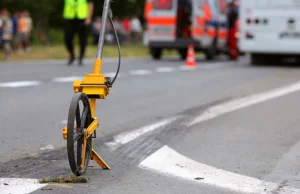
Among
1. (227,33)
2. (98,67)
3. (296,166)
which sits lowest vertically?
(227,33)

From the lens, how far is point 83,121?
224 inches

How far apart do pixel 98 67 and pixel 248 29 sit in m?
17.7

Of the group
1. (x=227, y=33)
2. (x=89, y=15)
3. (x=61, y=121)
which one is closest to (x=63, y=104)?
(x=61, y=121)

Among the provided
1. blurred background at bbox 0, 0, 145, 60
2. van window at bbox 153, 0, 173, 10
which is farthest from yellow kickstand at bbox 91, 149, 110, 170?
blurred background at bbox 0, 0, 145, 60

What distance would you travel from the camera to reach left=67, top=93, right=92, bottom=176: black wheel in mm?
5305

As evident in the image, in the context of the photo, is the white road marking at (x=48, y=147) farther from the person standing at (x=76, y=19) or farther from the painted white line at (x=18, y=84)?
the person standing at (x=76, y=19)

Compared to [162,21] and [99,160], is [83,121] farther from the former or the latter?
[162,21]

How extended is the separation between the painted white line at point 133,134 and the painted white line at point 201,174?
2.13 feet

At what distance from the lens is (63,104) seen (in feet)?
35.6

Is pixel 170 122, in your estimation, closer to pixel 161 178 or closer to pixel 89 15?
pixel 161 178

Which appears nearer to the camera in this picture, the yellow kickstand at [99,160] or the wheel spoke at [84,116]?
the wheel spoke at [84,116]

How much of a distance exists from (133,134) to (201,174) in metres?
2.20

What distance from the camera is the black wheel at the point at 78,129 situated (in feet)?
17.4

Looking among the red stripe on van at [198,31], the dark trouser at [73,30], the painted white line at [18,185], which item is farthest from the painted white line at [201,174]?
the red stripe on van at [198,31]
